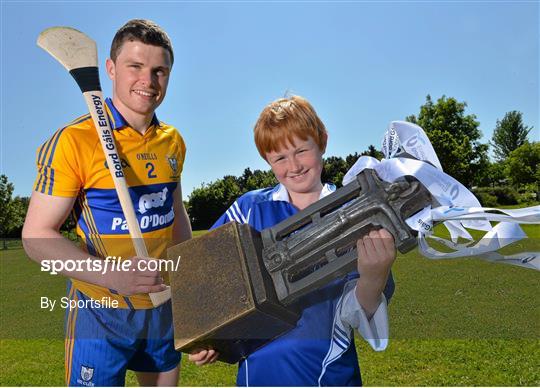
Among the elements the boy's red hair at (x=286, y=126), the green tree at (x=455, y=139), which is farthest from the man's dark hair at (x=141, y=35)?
the green tree at (x=455, y=139)

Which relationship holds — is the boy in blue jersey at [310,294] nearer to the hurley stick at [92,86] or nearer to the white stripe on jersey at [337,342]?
the white stripe on jersey at [337,342]

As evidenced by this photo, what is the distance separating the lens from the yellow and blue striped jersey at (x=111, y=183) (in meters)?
2.14

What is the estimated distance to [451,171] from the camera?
53.8ft

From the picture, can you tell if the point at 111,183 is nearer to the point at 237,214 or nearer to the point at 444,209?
the point at 237,214

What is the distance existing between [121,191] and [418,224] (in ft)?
3.76

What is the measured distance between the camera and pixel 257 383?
205cm

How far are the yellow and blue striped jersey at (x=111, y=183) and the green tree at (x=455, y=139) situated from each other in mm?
13689

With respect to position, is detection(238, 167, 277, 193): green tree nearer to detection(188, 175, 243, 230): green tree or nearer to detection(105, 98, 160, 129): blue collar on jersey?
detection(188, 175, 243, 230): green tree

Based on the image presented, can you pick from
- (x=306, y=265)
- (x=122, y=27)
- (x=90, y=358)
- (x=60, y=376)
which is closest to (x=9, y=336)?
(x=60, y=376)

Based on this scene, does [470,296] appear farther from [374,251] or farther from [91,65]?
[91,65]

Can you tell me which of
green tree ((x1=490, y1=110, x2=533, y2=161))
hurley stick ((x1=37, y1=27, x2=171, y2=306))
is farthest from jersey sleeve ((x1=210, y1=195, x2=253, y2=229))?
green tree ((x1=490, y1=110, x2=533, y2=161))

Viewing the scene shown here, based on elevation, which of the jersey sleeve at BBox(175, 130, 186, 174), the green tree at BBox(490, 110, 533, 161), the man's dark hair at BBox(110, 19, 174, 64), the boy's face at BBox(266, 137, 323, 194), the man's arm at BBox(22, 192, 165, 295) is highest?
the green tree at BBox(490, 110, 533, 161)

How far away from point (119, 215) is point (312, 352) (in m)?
0.93

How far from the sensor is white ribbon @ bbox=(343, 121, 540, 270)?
70.4 inches
